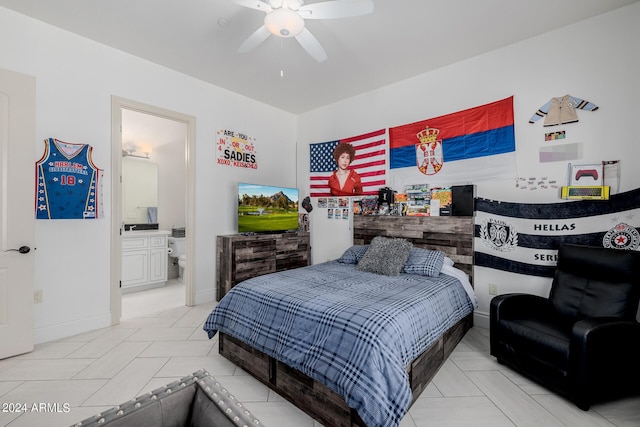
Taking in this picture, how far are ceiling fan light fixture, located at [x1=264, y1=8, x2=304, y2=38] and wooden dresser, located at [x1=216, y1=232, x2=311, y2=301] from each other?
2.53 m

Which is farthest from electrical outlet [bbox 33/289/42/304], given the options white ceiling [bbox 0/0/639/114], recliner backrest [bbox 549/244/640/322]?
recliner backrest [bbox 549/244/640/322]

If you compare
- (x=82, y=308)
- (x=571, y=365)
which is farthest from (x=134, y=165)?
(x=571, y=365)

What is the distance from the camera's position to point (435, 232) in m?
3.39

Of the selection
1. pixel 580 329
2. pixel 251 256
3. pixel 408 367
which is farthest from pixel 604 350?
pixel 251 256

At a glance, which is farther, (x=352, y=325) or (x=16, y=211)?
(x=16, y=211)

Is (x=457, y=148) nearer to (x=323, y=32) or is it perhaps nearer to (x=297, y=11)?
(x=323, y=32)

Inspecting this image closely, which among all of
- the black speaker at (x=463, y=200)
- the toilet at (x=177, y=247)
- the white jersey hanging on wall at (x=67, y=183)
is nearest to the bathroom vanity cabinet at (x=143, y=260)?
the toilet at (x=177, y=247)

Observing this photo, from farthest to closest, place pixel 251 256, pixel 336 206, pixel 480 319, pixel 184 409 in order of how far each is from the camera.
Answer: pixel 336 206 → pixel 251 256 → pixel 480 319 → pixel 184 409

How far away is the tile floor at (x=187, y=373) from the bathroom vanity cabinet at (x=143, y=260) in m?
1.53

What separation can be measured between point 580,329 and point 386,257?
5.19 ft

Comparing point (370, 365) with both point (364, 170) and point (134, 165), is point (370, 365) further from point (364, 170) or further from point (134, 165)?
point (134, 165)

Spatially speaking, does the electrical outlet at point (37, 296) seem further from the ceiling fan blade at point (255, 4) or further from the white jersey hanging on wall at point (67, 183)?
the ceiling fan blade at point (255, 4)

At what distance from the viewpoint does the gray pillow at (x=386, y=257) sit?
2926 mm

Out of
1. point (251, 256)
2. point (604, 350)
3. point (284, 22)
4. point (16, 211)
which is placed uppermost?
point (284, 22)
